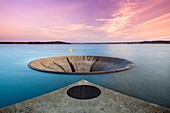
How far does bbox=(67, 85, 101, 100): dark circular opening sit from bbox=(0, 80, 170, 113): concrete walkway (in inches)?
9.5

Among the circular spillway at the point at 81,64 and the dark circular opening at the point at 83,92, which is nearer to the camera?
the dark circular opening at the point at 83,92

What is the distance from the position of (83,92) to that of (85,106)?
3.50ft

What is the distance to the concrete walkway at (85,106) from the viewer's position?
16.2ft

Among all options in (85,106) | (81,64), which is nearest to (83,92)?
(85,106)

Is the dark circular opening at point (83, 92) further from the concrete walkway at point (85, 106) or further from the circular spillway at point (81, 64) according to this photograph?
the circular spillway at point (81, 64)

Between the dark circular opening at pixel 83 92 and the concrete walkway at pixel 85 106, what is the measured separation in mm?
243

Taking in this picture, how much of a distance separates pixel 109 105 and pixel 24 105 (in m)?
3.41

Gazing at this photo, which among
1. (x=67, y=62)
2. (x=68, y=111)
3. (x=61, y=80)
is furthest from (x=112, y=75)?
(x=67, y=62)

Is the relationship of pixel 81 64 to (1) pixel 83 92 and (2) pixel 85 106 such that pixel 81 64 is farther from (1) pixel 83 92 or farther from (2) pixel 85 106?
(2) pixel 85 106

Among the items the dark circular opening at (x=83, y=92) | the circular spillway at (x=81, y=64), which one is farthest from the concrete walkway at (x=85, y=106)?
the circular spillway at (x=81, y=64)

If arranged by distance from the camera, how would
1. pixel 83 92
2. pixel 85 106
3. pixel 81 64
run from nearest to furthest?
1. pixel 85 106
2. pixel 83 92
3. pixel 81 64

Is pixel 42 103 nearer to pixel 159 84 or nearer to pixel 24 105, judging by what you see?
pixel 24 105

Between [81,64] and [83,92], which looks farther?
[81,64]

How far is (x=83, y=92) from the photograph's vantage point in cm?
624
